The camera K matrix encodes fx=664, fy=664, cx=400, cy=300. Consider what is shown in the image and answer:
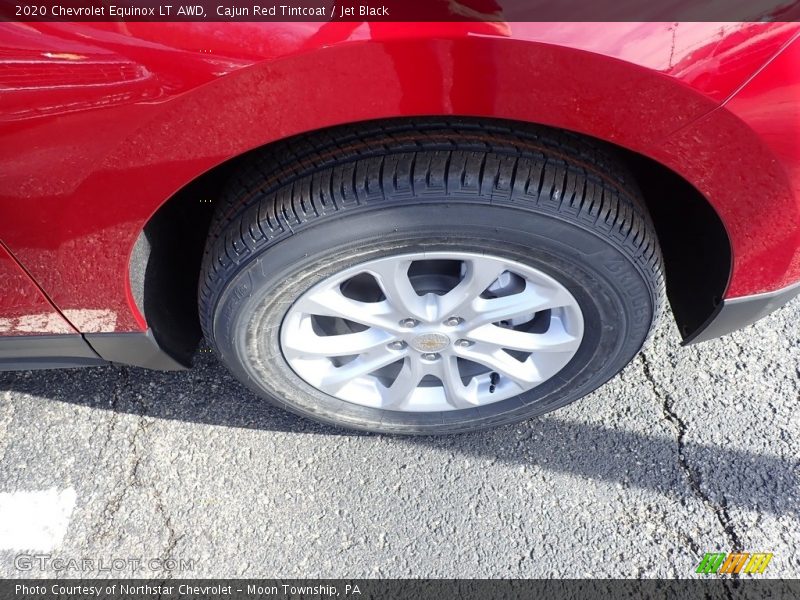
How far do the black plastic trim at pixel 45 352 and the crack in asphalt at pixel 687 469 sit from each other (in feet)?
5.21

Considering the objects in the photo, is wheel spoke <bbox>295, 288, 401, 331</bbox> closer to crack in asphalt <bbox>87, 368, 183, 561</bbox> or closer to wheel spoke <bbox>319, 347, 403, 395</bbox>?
wheel spoke <bbox>319, 347, 403, 395</bbox>

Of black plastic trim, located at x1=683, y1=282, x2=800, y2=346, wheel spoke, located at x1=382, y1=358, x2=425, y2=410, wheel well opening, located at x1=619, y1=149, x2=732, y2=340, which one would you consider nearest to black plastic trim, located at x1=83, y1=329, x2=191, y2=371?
wheel spoke, located at x1=382, y1=358, x2=425, y2=410

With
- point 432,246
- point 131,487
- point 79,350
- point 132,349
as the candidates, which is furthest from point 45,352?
point 432,246

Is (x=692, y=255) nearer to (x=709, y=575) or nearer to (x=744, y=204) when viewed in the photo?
(x=744, y=204)

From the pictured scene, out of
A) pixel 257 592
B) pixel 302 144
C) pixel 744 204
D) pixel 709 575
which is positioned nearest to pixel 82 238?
pixel 302 144

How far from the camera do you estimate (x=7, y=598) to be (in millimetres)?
1729

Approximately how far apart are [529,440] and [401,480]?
40cm

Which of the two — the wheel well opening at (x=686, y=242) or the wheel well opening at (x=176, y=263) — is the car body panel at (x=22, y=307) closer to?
the wheel well opening at (x=176, y=263)

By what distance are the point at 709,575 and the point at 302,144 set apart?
1485 millimetres

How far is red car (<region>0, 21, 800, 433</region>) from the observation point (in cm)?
108

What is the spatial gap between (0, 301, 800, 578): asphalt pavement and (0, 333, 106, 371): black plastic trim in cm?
37

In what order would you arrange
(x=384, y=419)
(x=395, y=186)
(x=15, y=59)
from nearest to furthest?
(x=15, y=59)
(x=395, y=186)
(x=384, y=419)

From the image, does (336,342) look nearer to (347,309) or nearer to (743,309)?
(347,309)

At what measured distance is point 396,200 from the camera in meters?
1.29
